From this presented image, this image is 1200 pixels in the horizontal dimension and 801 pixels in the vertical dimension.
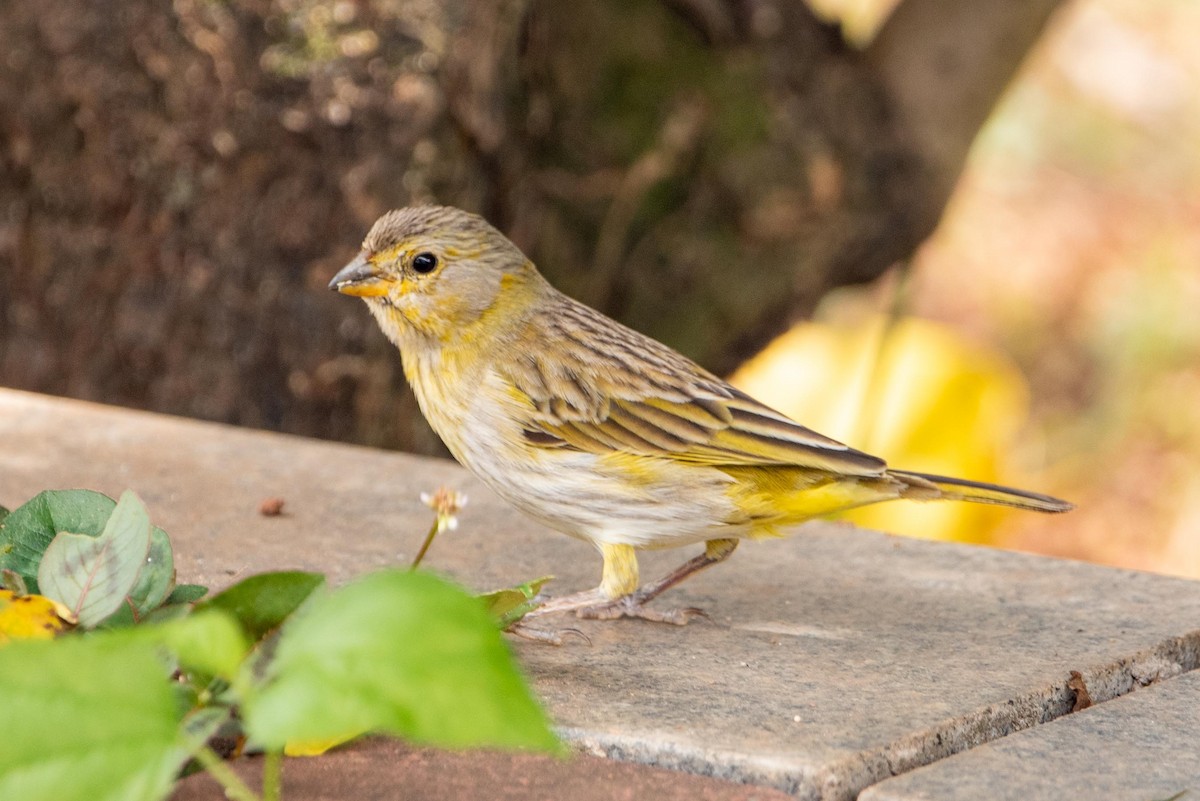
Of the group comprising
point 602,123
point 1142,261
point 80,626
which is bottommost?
point 80,626

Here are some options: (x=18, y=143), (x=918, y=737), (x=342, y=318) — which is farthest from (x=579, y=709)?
Answer: (x=18, y=143)

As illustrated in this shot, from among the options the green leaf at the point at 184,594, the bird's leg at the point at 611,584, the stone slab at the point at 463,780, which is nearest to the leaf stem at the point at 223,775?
the stone slab at the point at 463,780

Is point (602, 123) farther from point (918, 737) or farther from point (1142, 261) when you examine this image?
point (1142, 261)

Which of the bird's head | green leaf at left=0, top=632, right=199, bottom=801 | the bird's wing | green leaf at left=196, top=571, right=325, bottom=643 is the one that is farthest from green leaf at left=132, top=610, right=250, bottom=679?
the bird's head

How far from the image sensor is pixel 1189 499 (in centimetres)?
789

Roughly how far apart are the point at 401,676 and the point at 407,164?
12.0 ft

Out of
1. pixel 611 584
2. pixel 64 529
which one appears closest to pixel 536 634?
pixel 611 584

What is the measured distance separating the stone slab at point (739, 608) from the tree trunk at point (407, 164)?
1.03m

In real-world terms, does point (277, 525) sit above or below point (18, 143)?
below

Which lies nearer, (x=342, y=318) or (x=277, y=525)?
(x=277, y=525)

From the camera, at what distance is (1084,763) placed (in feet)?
7.56

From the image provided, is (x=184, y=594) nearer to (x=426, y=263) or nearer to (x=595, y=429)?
(x=595, y=429)

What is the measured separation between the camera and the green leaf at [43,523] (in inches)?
97.8

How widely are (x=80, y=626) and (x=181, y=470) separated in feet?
5.58
